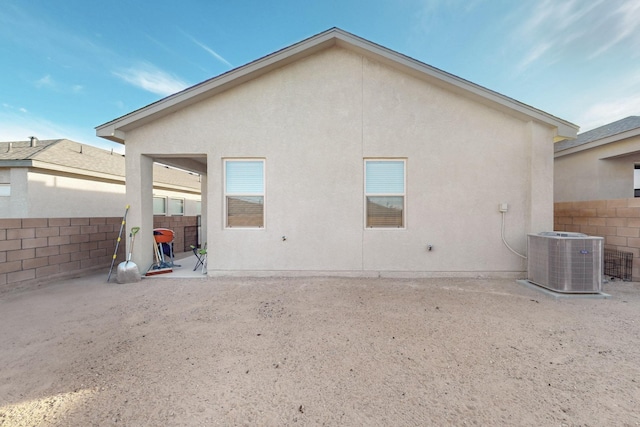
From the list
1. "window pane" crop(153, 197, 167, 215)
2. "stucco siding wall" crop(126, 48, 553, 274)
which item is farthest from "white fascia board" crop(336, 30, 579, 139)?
"window pane" crop(153, 197, 167, 215)

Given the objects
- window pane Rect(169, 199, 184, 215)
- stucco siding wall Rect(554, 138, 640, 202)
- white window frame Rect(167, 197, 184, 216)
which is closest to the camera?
stucco siding wall Rect(554, 138, 640, 202)

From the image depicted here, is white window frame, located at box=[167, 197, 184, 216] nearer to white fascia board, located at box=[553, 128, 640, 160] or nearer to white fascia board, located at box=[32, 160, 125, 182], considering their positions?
white fascia board, located at box=[32, 160, 125, 182]

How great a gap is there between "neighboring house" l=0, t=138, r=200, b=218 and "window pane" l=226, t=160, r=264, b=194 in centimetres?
→ 683

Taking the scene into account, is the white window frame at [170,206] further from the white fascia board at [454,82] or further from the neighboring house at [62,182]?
the white fascia board at [454,82]

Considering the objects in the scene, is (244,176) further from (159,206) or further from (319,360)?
(159,206)

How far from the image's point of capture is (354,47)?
5211 mm

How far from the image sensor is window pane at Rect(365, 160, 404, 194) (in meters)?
5.37

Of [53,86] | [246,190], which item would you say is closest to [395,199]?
[246,190]

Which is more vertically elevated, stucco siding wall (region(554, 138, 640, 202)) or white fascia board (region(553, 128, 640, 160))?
white fascia board (region(553, 128, 640, 160))

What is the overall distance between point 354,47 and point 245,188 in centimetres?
383

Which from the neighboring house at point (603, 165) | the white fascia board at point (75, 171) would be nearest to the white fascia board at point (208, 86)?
the white fascia board at point (75, 171)

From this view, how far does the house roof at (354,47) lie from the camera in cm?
504

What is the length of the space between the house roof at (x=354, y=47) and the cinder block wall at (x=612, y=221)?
198 cm

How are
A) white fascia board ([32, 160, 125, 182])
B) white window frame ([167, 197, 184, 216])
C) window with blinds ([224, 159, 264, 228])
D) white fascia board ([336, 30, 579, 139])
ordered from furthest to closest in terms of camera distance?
1. white window frame ([167, 197, 184, 216])
2. white fascia board ([32, 160, 125, 182])
3. window with blinds ([224, 159, 264, 228])
4. white fascia board ([336, 30, 579, 139])
